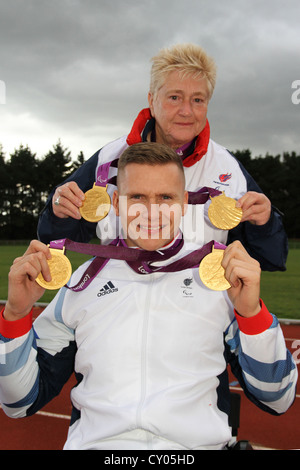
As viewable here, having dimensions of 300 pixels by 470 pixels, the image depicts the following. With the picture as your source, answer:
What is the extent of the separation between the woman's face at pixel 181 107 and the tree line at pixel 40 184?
4324 cm

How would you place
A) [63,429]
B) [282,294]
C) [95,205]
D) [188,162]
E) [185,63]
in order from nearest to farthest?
[95,205], [185,63], [188,162], [63,429], [282,294]

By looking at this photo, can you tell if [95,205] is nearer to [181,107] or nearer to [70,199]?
[70,199]

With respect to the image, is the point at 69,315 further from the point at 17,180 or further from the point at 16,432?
the point at 17,180

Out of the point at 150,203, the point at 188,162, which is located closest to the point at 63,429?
the point at 188,162

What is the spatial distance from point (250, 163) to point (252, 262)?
1866 inches

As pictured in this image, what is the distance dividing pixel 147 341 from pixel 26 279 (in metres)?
0.52

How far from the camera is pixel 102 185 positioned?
6.33 ft

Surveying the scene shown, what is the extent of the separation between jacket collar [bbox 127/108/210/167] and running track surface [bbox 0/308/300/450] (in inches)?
108

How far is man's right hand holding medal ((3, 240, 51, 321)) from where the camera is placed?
149 centimetres

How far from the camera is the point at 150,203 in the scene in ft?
5.58

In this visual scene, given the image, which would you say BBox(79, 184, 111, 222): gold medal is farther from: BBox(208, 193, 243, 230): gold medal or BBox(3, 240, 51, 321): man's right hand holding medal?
BBox(208, 193, 243, 230): gold medal

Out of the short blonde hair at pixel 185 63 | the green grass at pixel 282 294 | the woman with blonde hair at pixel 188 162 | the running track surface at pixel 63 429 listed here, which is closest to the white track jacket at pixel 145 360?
the woman with blonde hair at pixel 188 162

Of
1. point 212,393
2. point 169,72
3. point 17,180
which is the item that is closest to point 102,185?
point 169,72

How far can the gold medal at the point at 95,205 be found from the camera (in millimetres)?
1839
